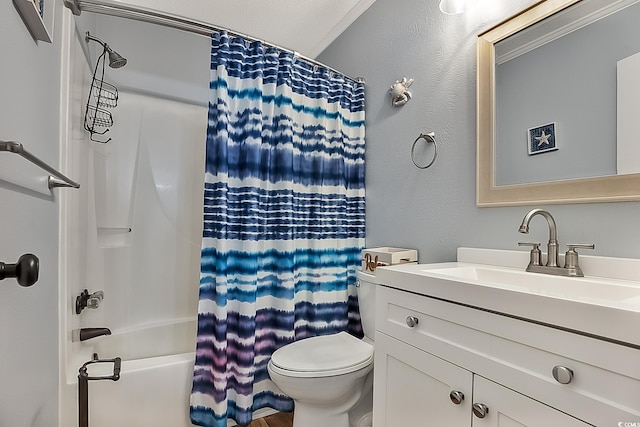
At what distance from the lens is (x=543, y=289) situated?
→ 1.01 meters

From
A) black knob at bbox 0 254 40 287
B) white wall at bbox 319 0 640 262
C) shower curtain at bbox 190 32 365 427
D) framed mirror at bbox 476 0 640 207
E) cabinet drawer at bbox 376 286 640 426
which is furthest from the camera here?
shower curtain at bbox 190 32 365 427

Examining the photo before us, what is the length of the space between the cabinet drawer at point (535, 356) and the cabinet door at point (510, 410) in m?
0.02

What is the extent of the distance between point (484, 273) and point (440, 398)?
50 cm

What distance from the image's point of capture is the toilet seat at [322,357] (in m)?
1.37

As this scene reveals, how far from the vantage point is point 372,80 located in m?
2.06

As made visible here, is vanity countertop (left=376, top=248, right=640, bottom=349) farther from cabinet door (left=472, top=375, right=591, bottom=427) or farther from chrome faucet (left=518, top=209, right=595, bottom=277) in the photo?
cabinet door (left=472, top=375, right=591, bottom=427)

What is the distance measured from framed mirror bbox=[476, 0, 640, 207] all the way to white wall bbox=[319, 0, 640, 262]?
0.06 meters

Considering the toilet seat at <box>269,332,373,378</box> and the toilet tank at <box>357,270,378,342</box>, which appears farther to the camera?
the toilet tank at <box>357,270,378,342</box>

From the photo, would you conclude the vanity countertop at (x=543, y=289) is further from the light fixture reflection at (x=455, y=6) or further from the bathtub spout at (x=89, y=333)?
the bathtub spout at (x=89, y=333)

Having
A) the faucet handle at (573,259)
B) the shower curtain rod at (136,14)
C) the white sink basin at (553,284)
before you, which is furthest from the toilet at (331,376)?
the shower curtain rod at (136,14)

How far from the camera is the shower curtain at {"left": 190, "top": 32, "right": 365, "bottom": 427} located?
1581mm

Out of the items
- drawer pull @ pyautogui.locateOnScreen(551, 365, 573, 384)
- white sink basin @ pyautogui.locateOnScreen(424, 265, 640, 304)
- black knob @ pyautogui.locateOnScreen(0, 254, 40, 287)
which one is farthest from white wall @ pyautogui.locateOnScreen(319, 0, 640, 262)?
black knob @ pyautogui.locateOnScreen(0, 254, 40, 287)

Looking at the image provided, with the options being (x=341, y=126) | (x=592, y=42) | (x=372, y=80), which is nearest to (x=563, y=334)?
(x=592, y=42)

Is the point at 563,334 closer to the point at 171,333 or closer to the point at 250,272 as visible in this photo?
the point at 250,272
